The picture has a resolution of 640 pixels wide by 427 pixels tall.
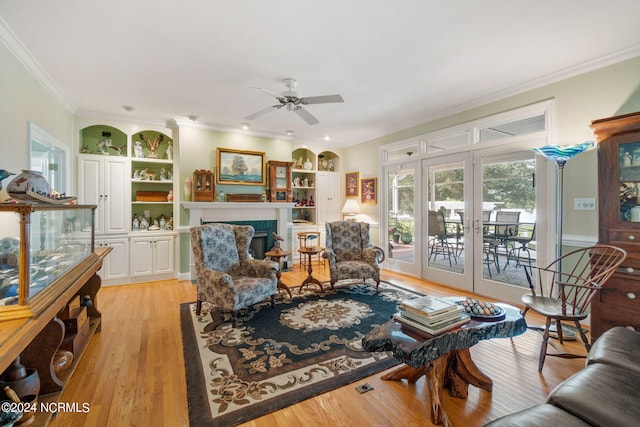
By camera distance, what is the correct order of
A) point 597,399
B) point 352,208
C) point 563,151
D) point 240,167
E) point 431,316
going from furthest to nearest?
point 352,208 → point 240,167 → point 563,151 → point 431,316 → point 597,399

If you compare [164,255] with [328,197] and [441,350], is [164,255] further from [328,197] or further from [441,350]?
[441,350]

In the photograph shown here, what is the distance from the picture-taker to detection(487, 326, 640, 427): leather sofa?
3.48 feet

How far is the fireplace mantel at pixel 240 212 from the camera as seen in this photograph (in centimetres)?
494

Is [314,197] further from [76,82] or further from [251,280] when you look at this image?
[76,82]

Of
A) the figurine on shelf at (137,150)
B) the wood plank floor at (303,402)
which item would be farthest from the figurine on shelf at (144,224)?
the wood plank floor at (303,402)

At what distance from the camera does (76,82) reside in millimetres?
3416

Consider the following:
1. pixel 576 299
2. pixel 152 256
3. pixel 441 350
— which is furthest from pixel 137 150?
pixel 576 299

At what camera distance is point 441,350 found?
165cm

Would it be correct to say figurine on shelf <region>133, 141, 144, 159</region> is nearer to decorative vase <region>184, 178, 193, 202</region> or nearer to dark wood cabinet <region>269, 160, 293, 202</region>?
decorative vase <region>184, 178, 193, 202</region>

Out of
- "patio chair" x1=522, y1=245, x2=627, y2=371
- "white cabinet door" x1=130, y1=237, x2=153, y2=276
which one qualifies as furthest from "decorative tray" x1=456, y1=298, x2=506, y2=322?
"white cabinet door" x1=130, y1=237, x2=153, y2=276

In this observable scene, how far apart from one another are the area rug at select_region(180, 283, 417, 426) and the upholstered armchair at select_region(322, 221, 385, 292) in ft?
1.20

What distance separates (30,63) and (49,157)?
1.33m

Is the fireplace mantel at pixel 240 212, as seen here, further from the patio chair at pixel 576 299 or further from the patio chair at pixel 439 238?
the patio chair at pixel 576 299

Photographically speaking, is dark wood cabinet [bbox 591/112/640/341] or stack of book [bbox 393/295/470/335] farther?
dark wood cabinet [bbox 591/112/640/341]
